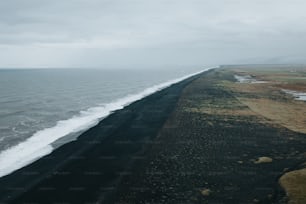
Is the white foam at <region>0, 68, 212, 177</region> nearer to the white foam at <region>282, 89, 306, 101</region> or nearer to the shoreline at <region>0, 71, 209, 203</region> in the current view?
the shoreline at <region>0, 71, 209, 203</region>

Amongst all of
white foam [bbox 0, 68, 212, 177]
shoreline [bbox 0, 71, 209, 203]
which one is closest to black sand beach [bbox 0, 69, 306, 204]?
shoreline [bbox 0, 71, 209, 203]

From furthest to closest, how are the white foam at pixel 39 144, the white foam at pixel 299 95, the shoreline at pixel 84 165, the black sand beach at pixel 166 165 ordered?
the white foam at pixel 299 95
the white foam at pixel 39 144
the shoreline at pixel 84 165
the black sand beach at pixel 166 165

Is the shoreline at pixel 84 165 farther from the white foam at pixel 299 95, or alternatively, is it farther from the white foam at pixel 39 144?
the white foam at pixel 299 95

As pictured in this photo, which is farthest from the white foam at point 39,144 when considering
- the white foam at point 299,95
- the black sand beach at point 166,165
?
the white foam at point 299,95

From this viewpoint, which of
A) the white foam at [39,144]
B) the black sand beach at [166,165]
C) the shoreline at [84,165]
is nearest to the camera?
the black sand beach at [166,165]

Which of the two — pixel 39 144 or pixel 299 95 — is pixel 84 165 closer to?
pixel 39 144

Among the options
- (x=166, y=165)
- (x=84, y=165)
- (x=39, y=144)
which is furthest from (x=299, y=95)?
(x=84, y=165)

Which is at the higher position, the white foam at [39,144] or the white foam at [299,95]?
the white foam at [39,144]
